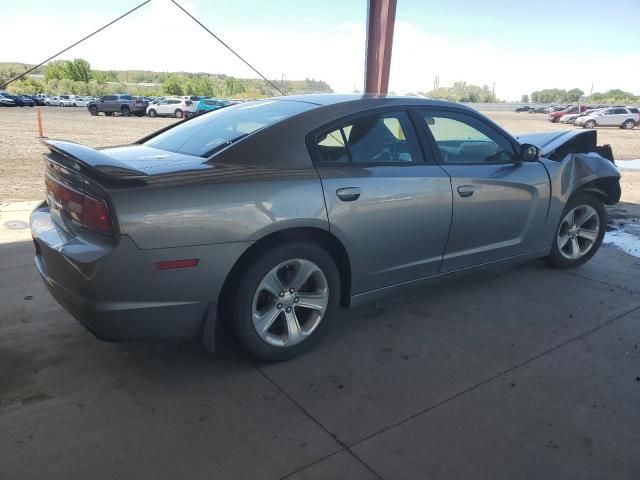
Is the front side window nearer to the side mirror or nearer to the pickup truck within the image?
the side mirror

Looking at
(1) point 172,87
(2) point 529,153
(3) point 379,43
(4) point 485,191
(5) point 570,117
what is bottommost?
(5) point 570,117

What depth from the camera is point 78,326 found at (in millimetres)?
3387

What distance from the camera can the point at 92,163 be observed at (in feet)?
8.08

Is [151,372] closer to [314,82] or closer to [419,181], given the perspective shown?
[419,181]

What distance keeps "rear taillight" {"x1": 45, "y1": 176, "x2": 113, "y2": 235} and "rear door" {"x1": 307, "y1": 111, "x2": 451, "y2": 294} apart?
3.91ft

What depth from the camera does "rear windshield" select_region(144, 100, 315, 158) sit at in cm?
307

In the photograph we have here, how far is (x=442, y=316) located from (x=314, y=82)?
11.9 meters

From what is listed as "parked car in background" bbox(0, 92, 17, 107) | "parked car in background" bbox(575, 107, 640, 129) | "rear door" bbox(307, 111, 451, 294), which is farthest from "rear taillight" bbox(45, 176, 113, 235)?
"parked car in background" bbox(0, 92, 17, 107)

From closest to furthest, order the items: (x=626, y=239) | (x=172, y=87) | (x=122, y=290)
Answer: (x=122, y=290)
(x=626, y=239)
(x=172, y=87)

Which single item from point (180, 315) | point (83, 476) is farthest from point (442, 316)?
point (83, 476)

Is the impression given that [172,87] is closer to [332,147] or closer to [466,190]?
[466,190]

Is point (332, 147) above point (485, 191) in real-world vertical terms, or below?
above

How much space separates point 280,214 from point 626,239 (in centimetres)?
485

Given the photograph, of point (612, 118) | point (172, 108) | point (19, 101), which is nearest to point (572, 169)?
point (612, 118)
